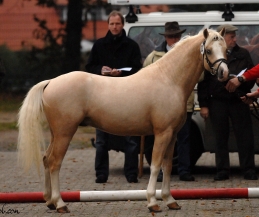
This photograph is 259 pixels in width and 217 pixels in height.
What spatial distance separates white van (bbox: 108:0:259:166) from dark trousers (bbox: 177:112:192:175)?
37 cm

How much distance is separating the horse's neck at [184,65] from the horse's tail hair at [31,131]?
1.50 metres

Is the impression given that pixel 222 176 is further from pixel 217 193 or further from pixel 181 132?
pixel 217 193

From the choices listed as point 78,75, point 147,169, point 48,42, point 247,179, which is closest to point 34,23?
point 48,42

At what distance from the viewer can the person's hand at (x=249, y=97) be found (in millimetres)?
11480

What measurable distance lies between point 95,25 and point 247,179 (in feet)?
39.0

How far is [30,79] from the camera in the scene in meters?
24.5

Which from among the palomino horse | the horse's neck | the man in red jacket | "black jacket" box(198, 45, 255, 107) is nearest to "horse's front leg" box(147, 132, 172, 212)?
the palomino horse

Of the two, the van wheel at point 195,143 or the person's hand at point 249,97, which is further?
the van wheel at point 195,143

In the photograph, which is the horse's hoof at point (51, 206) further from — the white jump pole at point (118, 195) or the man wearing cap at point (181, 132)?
the man wearing cap at point (181, 132)

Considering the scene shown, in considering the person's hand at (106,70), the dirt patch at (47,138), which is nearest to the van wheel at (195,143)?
the person's hand at (106,70)

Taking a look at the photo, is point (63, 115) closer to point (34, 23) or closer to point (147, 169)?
point (147, 169)

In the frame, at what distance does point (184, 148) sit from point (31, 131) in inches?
142

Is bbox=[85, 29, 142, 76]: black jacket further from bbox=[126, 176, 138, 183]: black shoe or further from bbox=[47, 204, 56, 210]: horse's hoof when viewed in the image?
bbox=[47, 204, 56, 210]: horse's hoof

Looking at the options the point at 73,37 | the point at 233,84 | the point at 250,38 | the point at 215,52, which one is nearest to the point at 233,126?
the point at 250,38
